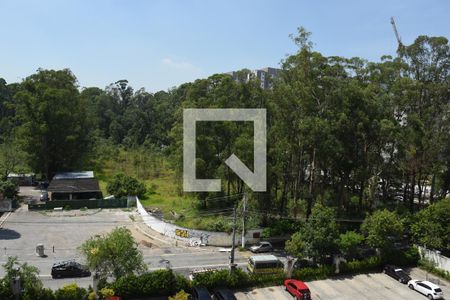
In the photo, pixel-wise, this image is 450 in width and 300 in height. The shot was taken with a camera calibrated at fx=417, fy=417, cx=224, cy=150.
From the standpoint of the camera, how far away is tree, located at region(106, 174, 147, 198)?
147 feet

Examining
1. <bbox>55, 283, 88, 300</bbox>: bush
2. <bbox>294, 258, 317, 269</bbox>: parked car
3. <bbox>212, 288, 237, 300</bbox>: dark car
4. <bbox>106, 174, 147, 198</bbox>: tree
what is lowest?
<bbox>212, 288, 237, 300</bbox>: dark car

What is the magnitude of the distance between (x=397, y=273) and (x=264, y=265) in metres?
8.66

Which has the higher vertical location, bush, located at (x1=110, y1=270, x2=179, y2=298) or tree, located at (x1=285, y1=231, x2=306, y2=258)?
tree, located at (x1=285, y1=231, x2=306, y2=258)

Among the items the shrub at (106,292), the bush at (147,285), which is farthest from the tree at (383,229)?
the shrub at (106,292)

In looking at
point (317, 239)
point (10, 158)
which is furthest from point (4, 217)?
point (317, 239)

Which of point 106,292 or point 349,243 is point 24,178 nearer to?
point 106,292

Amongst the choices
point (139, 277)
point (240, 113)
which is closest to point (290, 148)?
point (240, 113)

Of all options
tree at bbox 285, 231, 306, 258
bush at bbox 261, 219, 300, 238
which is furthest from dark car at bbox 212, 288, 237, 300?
bush at bbox 261, 219, 300, 238

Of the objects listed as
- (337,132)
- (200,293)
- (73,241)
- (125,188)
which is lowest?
(200,293)

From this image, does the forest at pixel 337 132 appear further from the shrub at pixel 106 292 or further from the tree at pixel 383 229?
the shrub at pixel 106 292

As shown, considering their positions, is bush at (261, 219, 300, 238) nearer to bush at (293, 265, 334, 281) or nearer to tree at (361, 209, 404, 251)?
tree at (361, 209, 404, 251)

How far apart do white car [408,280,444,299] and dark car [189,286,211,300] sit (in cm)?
1279

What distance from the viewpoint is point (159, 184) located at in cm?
5300

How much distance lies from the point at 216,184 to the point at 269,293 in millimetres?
15794
